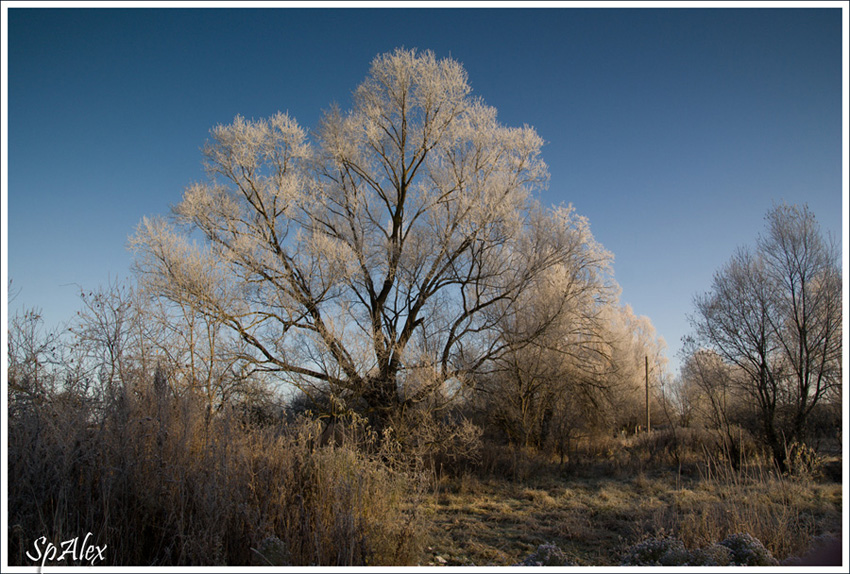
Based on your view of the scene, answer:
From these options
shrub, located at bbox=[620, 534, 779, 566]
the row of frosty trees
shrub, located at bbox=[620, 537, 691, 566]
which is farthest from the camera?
the row of frosty trees

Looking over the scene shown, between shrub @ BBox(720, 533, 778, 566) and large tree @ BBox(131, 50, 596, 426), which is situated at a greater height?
large tree @ BBox(131, 50, 596, 426)

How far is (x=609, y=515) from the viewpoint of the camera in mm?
9281

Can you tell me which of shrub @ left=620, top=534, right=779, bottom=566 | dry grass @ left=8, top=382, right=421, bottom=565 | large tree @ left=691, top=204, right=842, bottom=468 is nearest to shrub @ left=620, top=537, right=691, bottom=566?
shrub @ left=620, top=534, right=779, bottom=566

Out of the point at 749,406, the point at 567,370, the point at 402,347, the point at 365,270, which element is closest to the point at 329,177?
the point at 365,270

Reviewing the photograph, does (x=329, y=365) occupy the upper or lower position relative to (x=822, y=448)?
upper

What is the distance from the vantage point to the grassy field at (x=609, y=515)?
6207mm

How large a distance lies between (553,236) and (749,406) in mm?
8473

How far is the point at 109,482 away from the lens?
4.48 m

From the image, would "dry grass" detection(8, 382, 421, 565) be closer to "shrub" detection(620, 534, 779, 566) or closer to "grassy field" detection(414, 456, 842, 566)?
"grassy field" detection(414, 456, 842, 566)

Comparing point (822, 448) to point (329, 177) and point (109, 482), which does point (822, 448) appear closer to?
point (329, 177)

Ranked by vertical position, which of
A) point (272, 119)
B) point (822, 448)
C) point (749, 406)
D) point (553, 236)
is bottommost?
point (822, 448)

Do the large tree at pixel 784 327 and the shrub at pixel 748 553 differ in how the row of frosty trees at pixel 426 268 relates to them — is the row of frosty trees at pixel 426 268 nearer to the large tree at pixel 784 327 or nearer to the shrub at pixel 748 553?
the large tree at pixel 784 327

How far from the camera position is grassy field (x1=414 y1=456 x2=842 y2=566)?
621 cm

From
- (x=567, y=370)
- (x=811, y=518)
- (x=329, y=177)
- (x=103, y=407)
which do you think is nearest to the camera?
(x=103, y=407)
